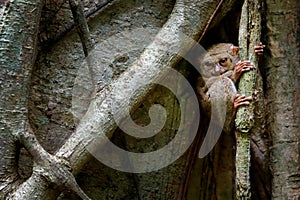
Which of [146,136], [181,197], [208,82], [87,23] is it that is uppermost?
[87,23]

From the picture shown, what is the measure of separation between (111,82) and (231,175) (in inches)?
17.0

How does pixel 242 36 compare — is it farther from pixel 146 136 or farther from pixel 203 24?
pixel 146 136

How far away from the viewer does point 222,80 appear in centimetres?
142

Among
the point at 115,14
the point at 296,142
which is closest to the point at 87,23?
the point at 115,14

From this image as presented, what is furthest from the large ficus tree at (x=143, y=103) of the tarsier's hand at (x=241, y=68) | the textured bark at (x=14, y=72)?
the tarsier's hand at (x=241, y=68)

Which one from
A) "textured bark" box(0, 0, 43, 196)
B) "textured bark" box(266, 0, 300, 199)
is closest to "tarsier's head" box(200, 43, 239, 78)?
"textured bark" box(266, 0, 300, 199)

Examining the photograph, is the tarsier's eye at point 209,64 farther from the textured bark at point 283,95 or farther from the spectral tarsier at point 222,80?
the textured bark at point 283,95

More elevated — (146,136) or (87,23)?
(87,23)

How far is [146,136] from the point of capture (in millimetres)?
1488

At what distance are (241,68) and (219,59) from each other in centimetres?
9

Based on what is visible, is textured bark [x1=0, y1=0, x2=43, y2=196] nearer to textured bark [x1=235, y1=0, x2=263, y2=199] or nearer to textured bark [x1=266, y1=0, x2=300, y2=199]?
textured bark [x1=235, y1=0, x2=263, y2=199]

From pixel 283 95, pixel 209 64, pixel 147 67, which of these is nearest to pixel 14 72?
pixel 147 67

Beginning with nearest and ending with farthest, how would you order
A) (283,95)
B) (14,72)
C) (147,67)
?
1. (14,72)
2. (147,67)
3. (283,95)

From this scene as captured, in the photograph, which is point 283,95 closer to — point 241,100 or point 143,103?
point 241,100
